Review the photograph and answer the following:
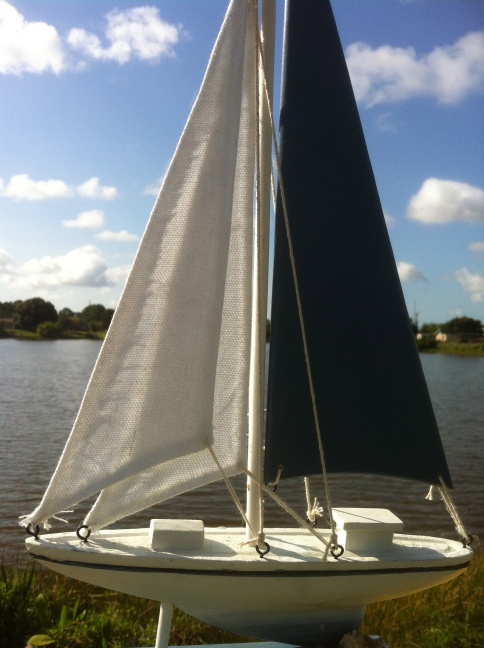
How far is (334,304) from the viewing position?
3992 millimetres

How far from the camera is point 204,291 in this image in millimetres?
3719

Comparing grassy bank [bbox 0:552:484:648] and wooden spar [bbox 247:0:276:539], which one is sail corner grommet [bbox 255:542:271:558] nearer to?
wooden spar [bbox 247:0:276:539]

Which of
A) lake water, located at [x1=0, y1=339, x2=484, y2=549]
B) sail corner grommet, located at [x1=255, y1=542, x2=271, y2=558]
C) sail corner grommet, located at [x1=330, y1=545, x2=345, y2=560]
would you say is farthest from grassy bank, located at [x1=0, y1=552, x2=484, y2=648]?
lake water, located at [x1=0, y1=339, x2=484, y2=549]

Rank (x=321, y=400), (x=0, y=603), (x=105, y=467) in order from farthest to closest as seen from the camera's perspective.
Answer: (x=0, y=603) < (x=321, y=400) < (x=105, y=467)

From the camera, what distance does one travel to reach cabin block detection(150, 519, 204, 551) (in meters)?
3.69

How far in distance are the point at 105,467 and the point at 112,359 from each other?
1.82 ft

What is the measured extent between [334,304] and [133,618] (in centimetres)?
301

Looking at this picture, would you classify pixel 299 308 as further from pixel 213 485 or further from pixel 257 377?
pixel 213 485

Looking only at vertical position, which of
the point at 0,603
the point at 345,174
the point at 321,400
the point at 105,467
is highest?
the point at 345,174

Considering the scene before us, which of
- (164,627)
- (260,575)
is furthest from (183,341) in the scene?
(164,627)

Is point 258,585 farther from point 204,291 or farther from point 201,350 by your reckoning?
point 204,291

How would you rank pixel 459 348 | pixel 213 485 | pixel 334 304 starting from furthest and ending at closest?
pixel 459 348, pixel 213 485, pixel 334 304

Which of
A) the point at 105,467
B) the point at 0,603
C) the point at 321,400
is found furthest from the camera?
the point at 0,603

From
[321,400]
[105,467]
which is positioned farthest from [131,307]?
[321,400]
